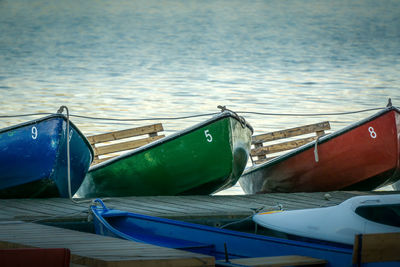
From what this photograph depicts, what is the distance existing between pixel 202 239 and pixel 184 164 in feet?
8.11

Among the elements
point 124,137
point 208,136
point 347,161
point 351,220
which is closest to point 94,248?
point 351,220

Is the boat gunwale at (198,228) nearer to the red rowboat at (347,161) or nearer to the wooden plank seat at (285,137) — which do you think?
the red rowboat at (347,161)

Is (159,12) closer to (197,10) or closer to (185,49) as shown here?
(197,10)

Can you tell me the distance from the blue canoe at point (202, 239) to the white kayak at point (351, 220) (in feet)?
0.53

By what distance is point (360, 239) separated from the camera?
16.4 feet

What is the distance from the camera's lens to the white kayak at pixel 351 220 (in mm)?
5469

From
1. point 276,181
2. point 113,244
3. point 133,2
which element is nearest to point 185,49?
point 133,2

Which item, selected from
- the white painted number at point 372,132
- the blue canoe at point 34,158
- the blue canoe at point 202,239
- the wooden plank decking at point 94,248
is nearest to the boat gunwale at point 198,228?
the blue canoe at point 202,239

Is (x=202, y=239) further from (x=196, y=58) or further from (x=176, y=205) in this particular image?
(x=196, y=58)

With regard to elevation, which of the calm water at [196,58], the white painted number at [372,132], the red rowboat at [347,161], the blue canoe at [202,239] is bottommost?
the blue canoe at [202,239]

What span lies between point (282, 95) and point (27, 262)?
2363 centimetres

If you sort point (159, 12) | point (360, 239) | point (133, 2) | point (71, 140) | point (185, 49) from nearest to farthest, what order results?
point (360, 239) < point (71, 140) < point (185, 49) < point (159, 12) < point (133, 2)

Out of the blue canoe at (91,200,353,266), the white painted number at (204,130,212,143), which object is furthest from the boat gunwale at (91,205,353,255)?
the white painted number at (204,130,212,143)

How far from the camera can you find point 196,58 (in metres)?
41.9
